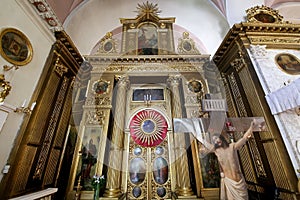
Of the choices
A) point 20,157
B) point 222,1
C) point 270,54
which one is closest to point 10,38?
point 20,157

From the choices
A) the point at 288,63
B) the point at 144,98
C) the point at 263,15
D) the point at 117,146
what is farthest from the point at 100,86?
the point at 263,15

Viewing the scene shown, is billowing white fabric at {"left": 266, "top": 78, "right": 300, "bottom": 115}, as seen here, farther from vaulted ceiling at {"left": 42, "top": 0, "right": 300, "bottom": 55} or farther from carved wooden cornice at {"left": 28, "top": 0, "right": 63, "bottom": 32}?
carved wooden cornice at {"left": 28, "top": 0, "right": 63, "bottom": 32}

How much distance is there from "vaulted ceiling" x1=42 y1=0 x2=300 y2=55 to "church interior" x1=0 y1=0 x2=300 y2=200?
0.04 m

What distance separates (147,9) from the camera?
6930mm

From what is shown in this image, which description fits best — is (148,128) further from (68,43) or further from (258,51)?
(258,51)

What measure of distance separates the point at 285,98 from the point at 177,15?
6209mm

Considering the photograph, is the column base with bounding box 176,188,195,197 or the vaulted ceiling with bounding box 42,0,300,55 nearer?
the column base with bounding box 176,188,195,197

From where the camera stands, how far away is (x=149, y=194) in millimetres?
4527

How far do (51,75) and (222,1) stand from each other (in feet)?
21.6

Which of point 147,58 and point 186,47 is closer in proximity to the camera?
point 147,58

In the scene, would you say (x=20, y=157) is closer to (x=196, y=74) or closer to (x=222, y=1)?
(x=196, y=74)

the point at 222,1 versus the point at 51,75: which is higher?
the point at 222,1

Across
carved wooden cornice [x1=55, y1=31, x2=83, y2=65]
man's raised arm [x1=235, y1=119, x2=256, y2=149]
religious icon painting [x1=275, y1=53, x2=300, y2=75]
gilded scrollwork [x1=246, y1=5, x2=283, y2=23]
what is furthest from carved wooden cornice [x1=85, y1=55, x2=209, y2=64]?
man's raised arm [x1=235, y1=119, x2=256, y2=149]

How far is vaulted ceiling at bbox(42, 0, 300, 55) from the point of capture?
5.17 metres
